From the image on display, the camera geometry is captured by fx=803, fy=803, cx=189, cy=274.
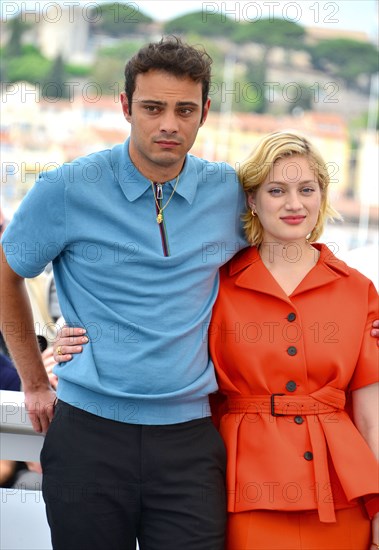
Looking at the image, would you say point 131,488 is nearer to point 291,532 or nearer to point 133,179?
point 291,532

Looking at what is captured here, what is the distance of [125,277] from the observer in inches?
54.2

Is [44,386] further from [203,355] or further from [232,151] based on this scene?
[232,151]

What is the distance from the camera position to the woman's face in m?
1.42

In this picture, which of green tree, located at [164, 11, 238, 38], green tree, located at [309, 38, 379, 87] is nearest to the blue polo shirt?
green tree, located at [164, 11, 238, 38]

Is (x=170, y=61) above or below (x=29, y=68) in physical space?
below

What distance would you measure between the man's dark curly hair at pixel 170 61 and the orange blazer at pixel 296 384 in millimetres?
369

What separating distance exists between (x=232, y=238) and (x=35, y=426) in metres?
0.52

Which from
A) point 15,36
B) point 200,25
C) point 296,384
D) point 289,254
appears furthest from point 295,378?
point 15,36

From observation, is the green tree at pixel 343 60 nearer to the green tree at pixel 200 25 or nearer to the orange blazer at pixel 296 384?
the green tree at pixel 200 25

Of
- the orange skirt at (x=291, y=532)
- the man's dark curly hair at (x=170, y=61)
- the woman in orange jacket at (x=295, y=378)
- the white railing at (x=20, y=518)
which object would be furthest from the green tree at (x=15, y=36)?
the orange skirt at (x=291, y=532)

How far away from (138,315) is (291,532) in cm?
45

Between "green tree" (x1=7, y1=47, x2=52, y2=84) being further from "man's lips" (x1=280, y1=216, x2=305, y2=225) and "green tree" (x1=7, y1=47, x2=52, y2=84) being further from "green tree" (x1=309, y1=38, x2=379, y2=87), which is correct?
"man's lips" (x1=280, y1=216, x2=305, y2=225)

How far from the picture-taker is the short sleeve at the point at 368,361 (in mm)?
1398

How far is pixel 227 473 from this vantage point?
1396mm
